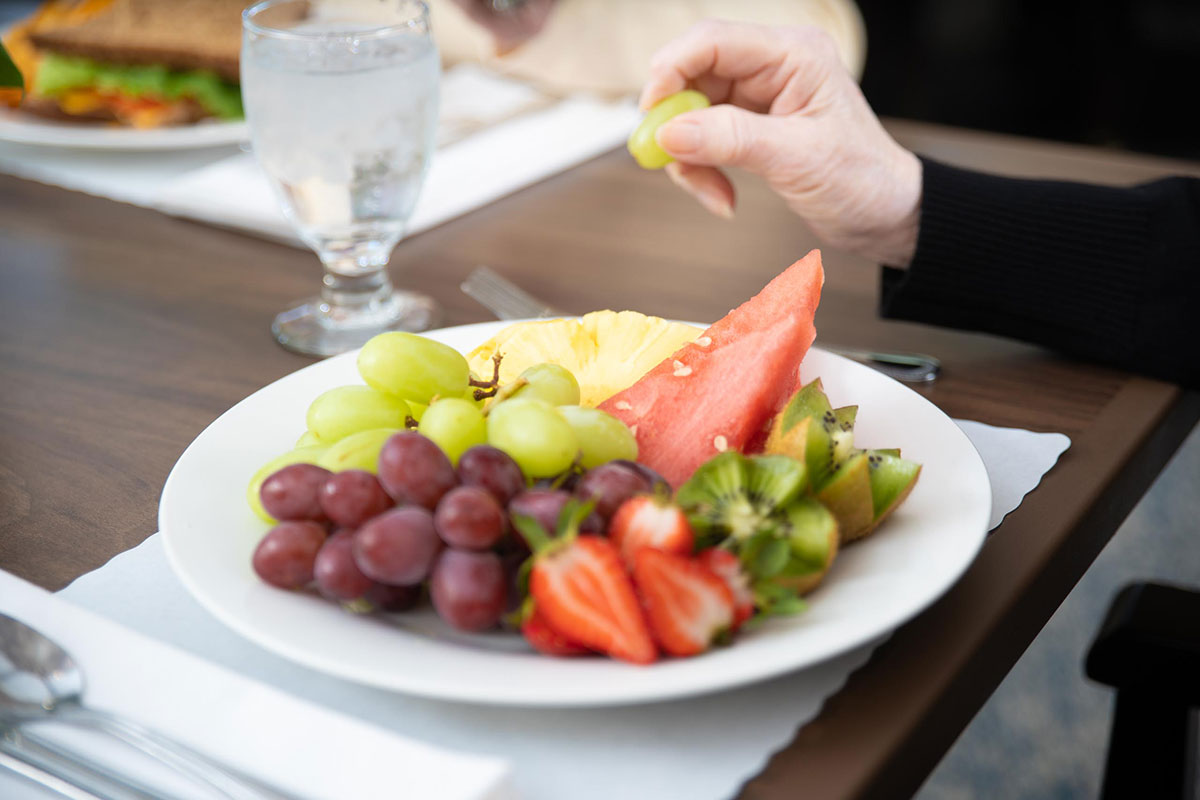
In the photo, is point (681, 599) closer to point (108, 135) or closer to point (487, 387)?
point (487, 387)

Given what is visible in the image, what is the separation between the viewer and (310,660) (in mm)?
405

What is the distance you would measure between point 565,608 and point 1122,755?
549 mm

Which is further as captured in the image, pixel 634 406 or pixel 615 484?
pixel 634 406

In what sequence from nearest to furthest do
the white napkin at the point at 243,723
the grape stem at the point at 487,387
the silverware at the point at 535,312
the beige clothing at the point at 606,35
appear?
the white napkin at the point at 243,723 → the grape stem at the point at 487,387 → the silverware at the point at 535,312 → the beige clothing at the point at 606,35

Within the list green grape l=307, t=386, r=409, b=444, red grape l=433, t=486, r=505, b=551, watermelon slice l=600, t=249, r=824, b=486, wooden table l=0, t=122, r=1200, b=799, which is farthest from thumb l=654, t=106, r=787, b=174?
red grape l=433, t=486, r=505, b=551

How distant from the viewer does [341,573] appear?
1.42 feet

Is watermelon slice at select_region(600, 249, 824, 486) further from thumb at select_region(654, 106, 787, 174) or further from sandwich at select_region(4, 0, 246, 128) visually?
sandwich at select_region(4, 0, 246, 128)

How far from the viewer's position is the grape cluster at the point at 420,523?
419mm

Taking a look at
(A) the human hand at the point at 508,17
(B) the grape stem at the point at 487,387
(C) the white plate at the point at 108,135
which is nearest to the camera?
(B) the grape stem at the point at 487,387

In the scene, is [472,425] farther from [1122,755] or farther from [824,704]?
[1122,755]

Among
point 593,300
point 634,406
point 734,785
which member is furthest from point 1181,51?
point 734,785

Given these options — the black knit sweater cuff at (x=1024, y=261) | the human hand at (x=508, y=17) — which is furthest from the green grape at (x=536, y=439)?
the human hand at (x=508, y=17)

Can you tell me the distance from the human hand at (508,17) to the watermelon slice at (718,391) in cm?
110

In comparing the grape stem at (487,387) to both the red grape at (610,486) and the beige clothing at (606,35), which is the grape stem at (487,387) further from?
the beige clothing at (606,35)
